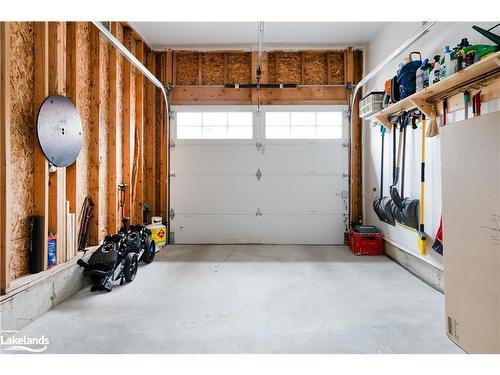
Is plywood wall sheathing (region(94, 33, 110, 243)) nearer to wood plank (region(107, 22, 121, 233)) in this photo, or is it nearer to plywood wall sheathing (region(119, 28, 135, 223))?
wood plank (region(107, 22, 121, 233))

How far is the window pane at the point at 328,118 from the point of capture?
549 centimetres

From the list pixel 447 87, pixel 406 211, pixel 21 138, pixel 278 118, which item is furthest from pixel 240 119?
pixel 21 138

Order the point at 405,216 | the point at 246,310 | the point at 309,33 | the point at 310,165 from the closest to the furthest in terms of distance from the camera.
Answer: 1. the point at 246,310
2. the point at 405,216
3. the point at 309,33
4. the point at 310,165

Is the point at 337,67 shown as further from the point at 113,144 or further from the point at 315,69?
the point at 113,144

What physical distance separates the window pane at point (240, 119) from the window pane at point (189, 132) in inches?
23.4

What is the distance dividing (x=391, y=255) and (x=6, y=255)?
14.8 feet

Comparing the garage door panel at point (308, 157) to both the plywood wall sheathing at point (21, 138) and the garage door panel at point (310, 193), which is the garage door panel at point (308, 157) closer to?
the garage door panel at point (310, 193)

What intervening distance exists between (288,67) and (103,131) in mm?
3388

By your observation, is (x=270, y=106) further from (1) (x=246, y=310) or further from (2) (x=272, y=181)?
(1) (x=246, y=310)

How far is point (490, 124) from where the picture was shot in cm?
151

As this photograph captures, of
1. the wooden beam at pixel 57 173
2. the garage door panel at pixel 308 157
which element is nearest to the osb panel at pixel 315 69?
the garage door panel at pixel 308 157

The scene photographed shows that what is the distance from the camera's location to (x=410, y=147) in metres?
3.91

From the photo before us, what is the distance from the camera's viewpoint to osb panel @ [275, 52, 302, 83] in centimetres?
558

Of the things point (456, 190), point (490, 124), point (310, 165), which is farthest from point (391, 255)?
point (490, 124)
